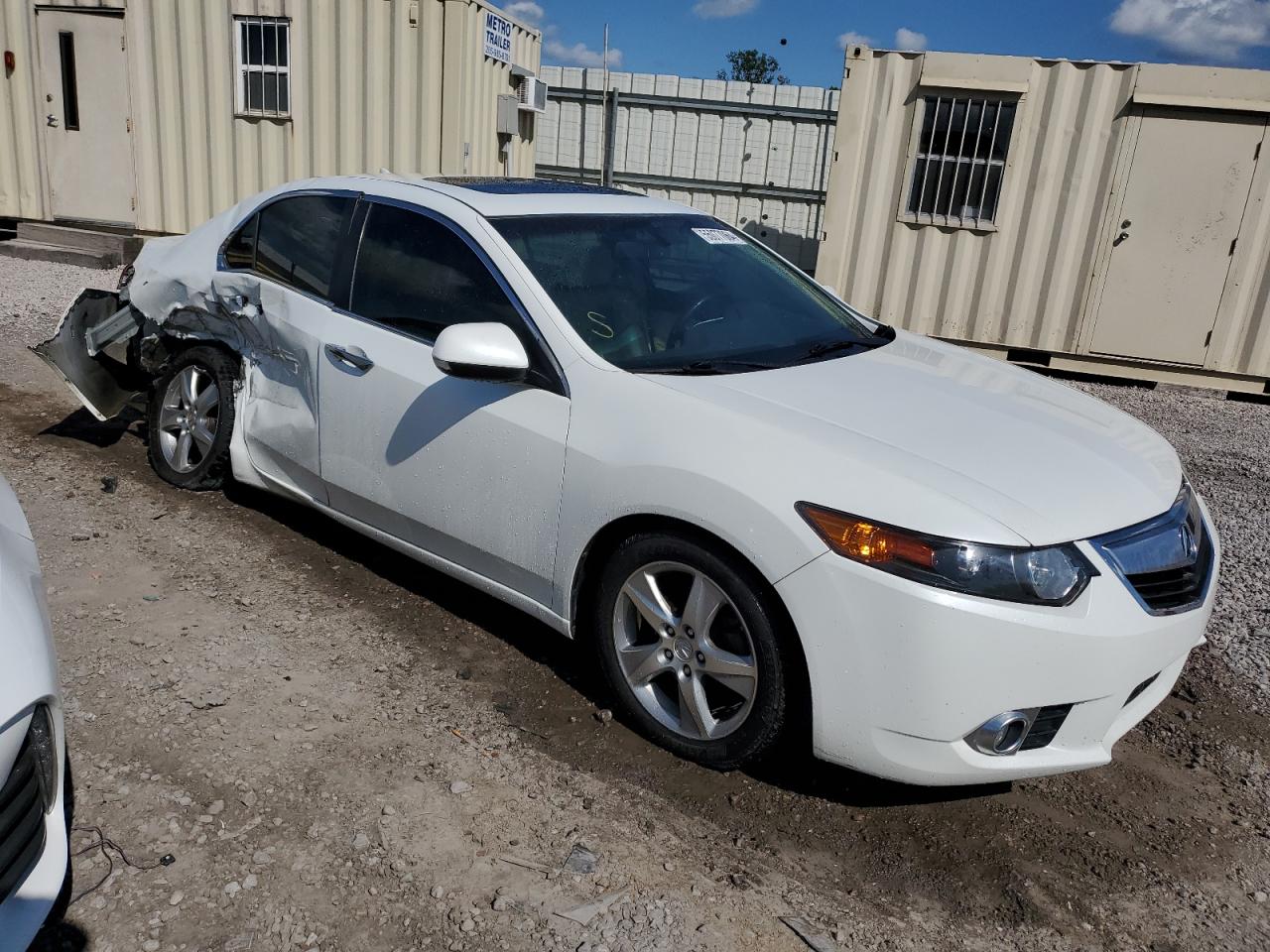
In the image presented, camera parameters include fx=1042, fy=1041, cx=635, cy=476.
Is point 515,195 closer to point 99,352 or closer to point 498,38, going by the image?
point 99,352

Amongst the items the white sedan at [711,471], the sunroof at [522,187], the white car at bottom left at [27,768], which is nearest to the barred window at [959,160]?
the white sedan at [711,471]

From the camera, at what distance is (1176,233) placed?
9.49 metres

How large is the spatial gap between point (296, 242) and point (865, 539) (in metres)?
2.89

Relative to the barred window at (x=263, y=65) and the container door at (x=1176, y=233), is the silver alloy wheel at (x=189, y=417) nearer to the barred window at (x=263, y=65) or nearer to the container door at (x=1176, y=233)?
the barred window at (x=263, y=65)

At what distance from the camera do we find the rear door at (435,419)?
3.30 meters

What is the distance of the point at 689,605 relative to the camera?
2.97 metres

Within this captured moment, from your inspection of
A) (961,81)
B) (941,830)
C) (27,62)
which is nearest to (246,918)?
(941,830)

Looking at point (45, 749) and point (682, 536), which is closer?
point (45, 749)

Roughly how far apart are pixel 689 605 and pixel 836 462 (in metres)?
0.60

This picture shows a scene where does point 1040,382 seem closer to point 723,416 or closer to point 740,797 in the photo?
point 723,416

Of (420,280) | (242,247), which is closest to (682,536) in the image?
(420,280)

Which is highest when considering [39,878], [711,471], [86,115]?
[86,115]

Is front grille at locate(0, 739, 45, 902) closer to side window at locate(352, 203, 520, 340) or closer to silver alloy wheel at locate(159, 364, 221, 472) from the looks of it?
side window at locate(352, 203, 520, 340)

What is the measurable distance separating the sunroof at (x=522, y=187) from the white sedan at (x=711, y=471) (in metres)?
0.03
